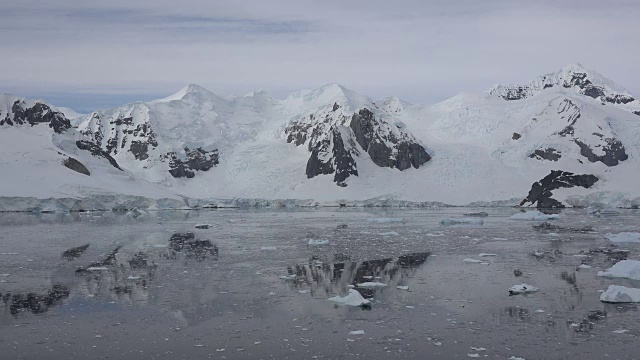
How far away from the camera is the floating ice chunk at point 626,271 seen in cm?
2267


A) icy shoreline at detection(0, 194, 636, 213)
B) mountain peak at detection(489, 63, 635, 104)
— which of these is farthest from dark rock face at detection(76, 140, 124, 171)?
mountain peak at detection(489, 63, 635, 104)

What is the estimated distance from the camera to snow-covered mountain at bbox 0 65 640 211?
106500 mm

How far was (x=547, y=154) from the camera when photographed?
124 metres

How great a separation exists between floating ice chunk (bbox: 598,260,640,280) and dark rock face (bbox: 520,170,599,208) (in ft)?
255

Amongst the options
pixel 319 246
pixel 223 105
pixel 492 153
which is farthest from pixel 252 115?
pixel 319 246

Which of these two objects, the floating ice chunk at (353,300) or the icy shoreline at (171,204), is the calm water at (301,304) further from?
the icy shoreline at (171,204)

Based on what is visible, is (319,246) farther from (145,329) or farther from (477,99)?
(477,99)

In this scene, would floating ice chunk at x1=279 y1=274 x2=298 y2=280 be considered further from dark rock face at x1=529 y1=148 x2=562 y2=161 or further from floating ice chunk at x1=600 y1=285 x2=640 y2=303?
dark rock face at x1=529 y1=148 x2=562 y2=161

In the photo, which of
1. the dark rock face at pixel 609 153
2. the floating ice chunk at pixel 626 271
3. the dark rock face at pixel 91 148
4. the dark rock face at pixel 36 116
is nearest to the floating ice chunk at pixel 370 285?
the floating ice chunk at pixel 626 271

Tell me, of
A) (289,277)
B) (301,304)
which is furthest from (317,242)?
(301,304)

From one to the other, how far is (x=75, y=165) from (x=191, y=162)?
52.7 meters

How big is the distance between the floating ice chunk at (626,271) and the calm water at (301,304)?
3.04 ft

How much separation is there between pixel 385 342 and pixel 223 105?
16300 centimetres

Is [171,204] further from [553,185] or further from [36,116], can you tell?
[553,185]
